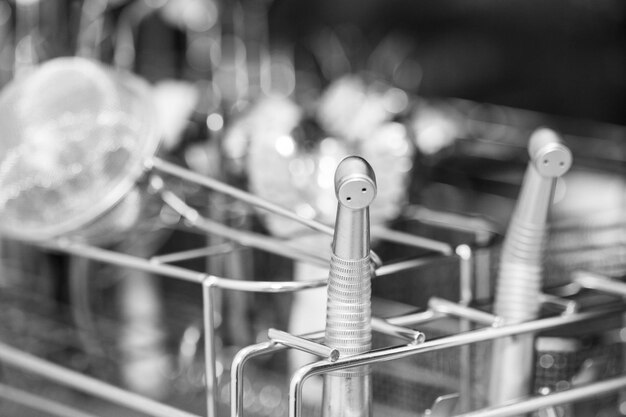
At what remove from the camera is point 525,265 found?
1.42 feet

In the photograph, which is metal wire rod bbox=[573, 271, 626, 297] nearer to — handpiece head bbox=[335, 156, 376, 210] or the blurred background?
the blurred background

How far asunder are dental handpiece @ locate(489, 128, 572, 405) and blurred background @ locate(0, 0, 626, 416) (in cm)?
2

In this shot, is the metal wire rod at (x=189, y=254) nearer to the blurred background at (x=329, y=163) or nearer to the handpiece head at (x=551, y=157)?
the blurred background at (x=329, y=163)

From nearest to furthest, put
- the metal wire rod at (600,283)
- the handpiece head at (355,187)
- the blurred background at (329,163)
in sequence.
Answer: the handpiece head at (355,187), the metal wire rod at (600,283), the blurred background at (329,163)

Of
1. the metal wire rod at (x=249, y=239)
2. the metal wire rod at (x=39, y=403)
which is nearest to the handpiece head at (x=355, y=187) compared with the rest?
the metal wire rod at (x=249, y=239)

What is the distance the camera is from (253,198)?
0.46 m

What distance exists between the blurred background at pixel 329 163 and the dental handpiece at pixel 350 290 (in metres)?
0.07

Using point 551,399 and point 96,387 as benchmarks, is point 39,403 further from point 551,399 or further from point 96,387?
point 551,399

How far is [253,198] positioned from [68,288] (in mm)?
566

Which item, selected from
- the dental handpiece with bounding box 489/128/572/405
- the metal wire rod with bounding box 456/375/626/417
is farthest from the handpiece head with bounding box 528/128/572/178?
the metal wire rod with bounding box 456/375/626/417

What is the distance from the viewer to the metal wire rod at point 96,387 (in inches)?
17.4

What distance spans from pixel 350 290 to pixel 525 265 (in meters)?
0.10

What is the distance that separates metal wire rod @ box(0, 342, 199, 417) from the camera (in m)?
0.44

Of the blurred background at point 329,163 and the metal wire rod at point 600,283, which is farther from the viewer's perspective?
the blurred background at point 329,163
